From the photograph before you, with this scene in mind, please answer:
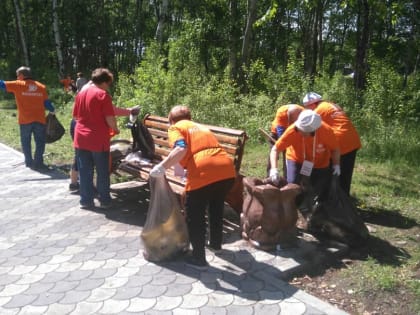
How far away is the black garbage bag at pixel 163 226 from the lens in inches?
161

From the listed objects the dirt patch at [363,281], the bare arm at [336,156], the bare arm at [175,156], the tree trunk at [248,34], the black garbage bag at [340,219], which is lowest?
the dirt patch at [363,281]

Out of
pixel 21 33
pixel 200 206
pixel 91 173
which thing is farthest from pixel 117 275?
pixel 21 33

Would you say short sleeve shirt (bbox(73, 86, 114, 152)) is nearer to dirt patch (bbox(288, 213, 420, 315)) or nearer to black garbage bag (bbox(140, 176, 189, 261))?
black garbage bag (bbox(140, 176, 189, 261))

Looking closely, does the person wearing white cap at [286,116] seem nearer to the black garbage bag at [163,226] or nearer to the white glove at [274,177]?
the white glove at [274,177]

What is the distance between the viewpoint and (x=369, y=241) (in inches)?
185

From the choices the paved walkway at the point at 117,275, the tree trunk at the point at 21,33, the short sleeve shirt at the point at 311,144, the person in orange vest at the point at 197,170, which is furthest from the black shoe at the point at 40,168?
the tree trunk at the point at 21,33

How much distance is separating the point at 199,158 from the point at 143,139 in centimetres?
249

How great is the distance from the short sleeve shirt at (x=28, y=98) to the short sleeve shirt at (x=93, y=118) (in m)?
2.53

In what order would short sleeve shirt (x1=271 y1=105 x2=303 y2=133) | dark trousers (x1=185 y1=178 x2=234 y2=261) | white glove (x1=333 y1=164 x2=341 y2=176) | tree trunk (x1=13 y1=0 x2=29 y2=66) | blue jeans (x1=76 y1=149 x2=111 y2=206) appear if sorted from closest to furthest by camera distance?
dark trousers (x1=185 y1=178 x2=234 y2=261)
white glove (x1=333 y1=164 x2=341 y2=176)
short sleeve shirt (x1=271 y1=105 x2=303 y2=133)
blue jeans (x1=76 y1=149 x2=111 y2=206)
tree trunk (x1=13 y1=0 x2=29 y2=66)

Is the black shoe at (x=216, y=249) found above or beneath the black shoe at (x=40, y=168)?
above

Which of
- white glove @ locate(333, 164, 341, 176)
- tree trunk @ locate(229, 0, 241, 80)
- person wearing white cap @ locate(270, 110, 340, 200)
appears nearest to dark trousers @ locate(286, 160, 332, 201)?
person wearing white cap @ locate(270, 110, 340, 200)

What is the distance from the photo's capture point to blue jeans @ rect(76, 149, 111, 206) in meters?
5.45

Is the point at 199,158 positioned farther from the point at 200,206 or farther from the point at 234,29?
the point at 234,29

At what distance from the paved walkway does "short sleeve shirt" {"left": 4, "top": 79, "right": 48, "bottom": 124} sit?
2482mm
